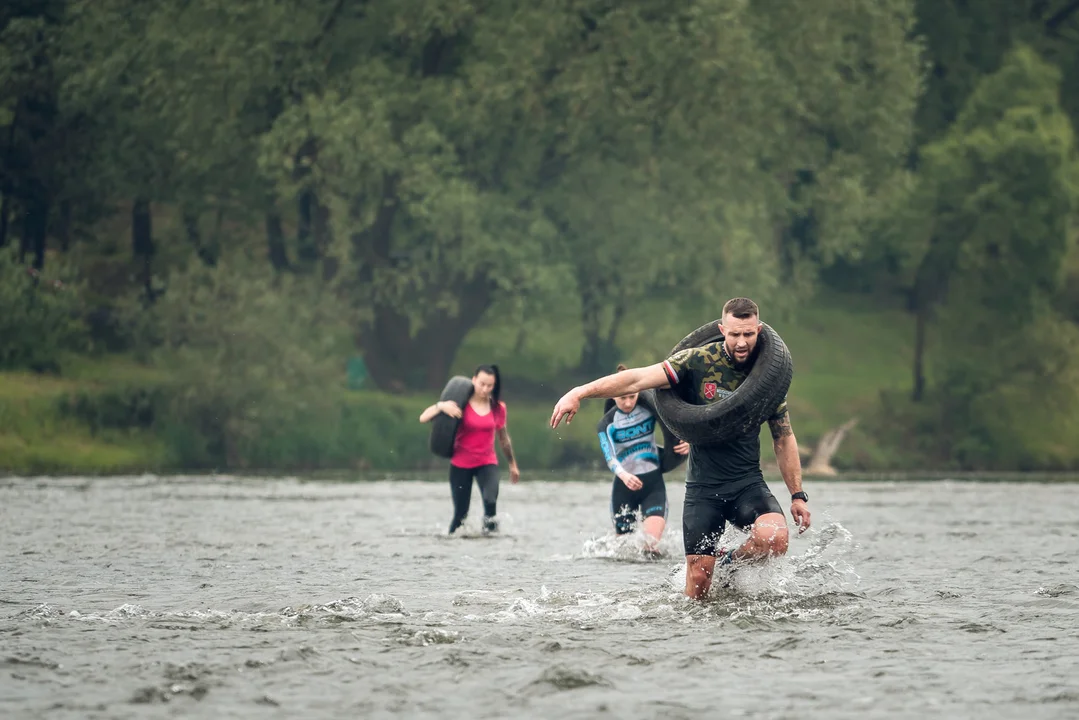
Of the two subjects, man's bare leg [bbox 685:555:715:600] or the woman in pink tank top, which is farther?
the woman in pink tank top

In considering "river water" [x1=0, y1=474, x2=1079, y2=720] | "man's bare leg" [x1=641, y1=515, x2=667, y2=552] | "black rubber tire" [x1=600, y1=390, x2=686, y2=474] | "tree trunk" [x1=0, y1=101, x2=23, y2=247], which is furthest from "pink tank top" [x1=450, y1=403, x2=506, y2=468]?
"tree trunk" [x1=0, y1=101, x2=23, y2=247]

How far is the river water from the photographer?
9.70 m

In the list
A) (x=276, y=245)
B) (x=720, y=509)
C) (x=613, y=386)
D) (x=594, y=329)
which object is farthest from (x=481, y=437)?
(x=276, y=245)

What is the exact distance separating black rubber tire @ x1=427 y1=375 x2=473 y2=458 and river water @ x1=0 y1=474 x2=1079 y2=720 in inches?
41.2

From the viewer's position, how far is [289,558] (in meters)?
17.9

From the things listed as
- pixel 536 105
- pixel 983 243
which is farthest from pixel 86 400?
pixel 983 243

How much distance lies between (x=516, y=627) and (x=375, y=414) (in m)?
33.2

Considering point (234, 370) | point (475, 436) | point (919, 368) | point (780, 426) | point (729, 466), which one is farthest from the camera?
point (919, 368)

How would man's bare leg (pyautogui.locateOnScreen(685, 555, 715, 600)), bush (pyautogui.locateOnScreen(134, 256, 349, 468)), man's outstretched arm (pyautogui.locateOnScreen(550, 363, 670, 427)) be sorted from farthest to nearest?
bush (pyautogui.locateOnScreen(134, 256, 349, 468)) → man's bare leg (pyautogui.locateOnScreen(685, 555, 715, 600)) → man's outstretched arm (pyautogui.locateOnScreen(550, 363, 670, 427))

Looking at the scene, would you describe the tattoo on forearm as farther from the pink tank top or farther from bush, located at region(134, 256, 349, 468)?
bush, located at region(134, 256, 349, 468)

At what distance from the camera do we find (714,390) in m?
12.4

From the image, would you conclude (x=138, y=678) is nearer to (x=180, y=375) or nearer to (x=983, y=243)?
(x=180, y=375)

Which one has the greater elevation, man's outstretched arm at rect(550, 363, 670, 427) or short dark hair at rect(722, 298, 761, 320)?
short dark hair at rect(722, 298, 761, 320)

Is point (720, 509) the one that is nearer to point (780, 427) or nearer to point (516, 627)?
point (780, 427)
